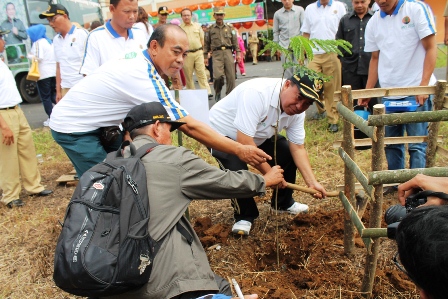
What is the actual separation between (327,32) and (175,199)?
→ 5.10 meters

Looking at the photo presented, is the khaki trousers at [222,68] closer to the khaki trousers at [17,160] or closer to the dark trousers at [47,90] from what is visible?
the dark trousers at [47,90]

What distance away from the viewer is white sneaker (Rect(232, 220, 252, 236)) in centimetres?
350

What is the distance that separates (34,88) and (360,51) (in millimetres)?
9260

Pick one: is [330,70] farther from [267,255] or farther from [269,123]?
[267,255]

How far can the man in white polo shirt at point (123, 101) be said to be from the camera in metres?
2.80

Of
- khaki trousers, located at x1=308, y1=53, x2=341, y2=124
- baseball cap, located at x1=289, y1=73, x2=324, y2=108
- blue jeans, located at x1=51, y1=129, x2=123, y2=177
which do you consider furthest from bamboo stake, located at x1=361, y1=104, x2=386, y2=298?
khaki trousers, located at x1=308, y1=53, x2=341, y2=124

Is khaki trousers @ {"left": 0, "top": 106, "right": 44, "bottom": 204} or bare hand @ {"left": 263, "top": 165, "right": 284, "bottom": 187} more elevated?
bare hand @ {"left": 263, "top": 165, "right": 284, "bottom": 187}

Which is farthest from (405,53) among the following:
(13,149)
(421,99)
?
(13,149)

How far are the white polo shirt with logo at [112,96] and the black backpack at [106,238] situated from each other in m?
0.94

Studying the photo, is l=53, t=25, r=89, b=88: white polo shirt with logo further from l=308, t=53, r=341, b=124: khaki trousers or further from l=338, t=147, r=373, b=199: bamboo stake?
l=338, t=147, r=373, b=199: bamboo stake

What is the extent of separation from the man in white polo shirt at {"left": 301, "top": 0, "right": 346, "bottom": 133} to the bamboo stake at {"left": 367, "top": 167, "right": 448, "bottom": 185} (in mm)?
4116

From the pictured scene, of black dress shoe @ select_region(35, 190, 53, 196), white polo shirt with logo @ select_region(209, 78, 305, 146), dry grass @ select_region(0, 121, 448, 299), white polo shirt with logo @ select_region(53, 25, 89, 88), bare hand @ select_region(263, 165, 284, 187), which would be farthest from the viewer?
white polo shirt with logo @ select_region(53, 25, 89, 88)

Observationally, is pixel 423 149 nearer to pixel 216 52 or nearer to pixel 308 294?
pixel 308 294

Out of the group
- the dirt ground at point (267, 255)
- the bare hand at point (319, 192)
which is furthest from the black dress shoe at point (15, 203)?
the bare hand at point (319, 192)
